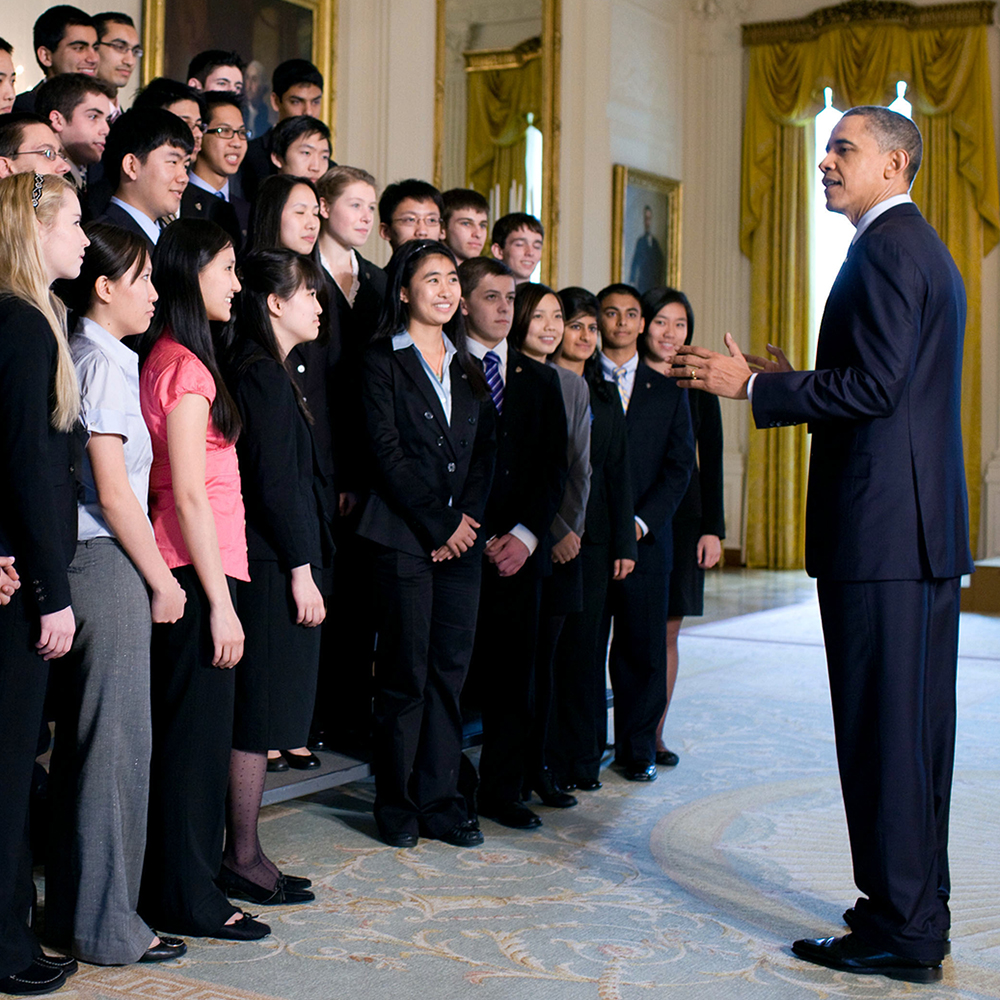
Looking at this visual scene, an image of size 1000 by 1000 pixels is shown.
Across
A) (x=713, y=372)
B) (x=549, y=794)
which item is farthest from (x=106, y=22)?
(x=549, y=794)

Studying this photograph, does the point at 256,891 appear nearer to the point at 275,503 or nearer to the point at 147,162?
the point at 275,503

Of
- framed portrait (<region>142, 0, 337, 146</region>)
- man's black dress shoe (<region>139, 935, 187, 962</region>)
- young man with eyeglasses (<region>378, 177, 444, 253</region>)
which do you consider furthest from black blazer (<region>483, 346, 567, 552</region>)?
framed portrait (<region>142, 0, 337, 146</region>)

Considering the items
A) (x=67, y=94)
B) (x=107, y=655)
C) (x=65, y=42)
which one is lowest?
(x=107, y=655)

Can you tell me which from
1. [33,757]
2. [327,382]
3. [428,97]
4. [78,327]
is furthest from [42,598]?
[428,97]

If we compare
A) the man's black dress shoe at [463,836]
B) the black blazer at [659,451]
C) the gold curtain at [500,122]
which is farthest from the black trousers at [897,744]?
the gold curtain at [500,122]

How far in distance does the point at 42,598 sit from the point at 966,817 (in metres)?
2.92

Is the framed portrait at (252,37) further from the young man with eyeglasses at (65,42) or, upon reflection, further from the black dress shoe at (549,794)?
the black dress shoe at (549,794)

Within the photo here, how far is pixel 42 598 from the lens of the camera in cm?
247

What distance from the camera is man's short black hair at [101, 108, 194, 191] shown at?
12.1ft

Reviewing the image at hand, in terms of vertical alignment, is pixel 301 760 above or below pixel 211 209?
below

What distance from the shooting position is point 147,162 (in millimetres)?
3691

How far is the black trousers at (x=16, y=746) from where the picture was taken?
8.13ft

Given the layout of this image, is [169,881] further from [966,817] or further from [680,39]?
[680,39]

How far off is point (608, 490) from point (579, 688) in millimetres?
666
